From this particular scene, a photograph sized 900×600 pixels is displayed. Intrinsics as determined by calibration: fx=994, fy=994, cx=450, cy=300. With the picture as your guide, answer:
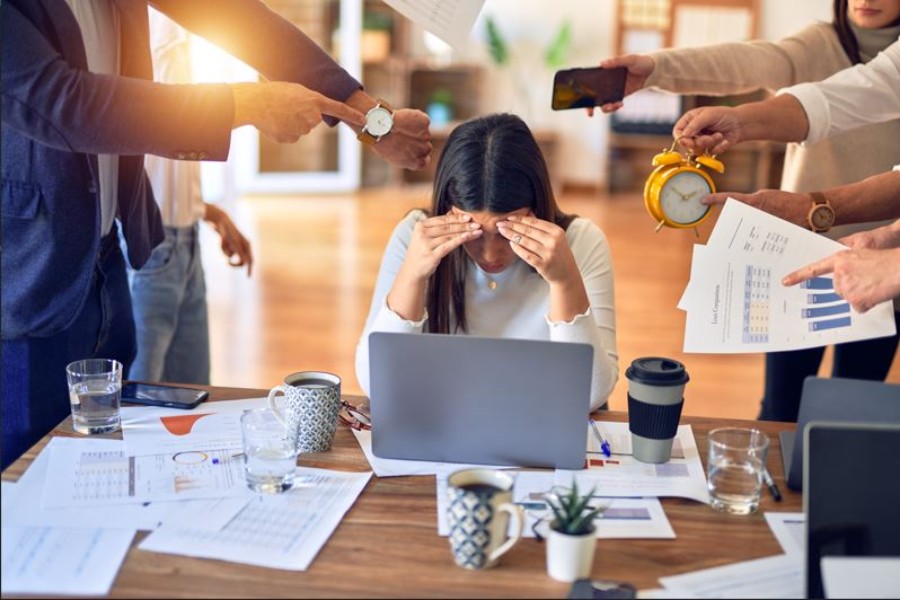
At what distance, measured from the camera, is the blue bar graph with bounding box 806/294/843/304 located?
1.58 metres

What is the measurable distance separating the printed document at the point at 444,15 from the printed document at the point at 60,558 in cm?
111

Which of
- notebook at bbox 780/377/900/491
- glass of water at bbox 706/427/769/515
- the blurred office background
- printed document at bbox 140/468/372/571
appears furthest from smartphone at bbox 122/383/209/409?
the blurred office background

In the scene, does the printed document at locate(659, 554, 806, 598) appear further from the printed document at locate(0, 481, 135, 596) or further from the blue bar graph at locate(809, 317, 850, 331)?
the printed document at locate(0, 481, 135, 596)

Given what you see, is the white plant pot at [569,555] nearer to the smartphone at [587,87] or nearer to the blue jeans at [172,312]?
the smartphone at [587,87]

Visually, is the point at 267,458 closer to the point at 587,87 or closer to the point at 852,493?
the point at 852,493

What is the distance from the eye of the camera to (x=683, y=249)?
250 inches

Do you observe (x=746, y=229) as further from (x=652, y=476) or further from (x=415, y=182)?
(x=415, y=182)

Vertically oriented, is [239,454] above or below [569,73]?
below

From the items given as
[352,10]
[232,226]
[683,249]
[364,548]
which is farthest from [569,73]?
[352,10]

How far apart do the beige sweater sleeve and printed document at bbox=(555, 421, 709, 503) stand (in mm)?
1126

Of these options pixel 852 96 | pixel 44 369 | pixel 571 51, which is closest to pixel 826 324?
pixel 852 96

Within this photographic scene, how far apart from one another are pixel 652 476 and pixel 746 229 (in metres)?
0.43

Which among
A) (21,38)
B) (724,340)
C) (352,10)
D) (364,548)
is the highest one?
(352,10)

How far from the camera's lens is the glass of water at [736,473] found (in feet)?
4.54
